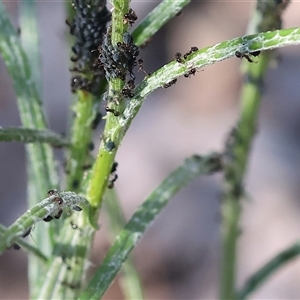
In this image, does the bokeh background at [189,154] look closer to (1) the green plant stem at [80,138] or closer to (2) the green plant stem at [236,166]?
(2) the green plant stem at [236,166]

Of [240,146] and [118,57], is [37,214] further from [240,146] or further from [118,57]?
[240,146]

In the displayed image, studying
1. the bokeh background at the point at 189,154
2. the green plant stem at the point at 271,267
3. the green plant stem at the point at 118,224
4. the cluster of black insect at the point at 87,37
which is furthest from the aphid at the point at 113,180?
the bokeh background at the point at 189,154

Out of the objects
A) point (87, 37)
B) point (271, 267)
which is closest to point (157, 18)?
point (87, 37)

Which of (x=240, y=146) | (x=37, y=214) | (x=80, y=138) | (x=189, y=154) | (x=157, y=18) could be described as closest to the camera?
(x=37, y=214)

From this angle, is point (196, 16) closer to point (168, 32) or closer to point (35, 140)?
point (168, 32)

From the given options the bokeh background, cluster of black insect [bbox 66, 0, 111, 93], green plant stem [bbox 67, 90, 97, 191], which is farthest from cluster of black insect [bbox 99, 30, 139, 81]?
the bokeh background

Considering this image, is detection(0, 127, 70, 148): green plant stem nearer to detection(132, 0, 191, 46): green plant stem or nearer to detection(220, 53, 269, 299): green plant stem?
detection(132, 0, 191, 46): green plant stem
